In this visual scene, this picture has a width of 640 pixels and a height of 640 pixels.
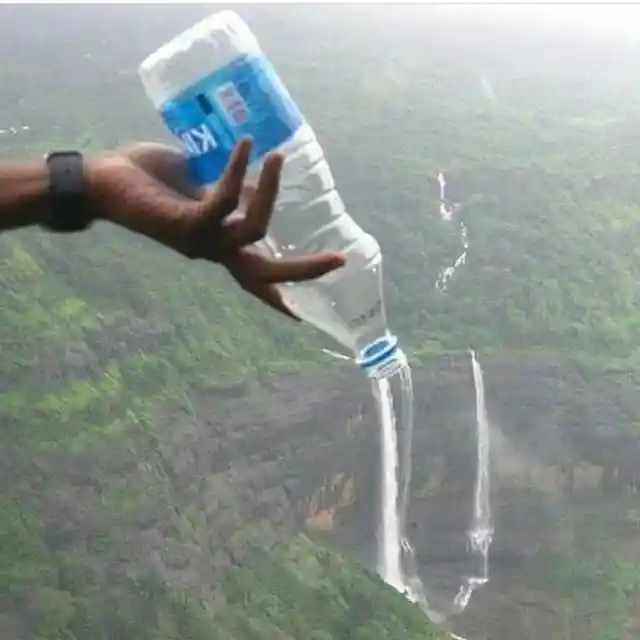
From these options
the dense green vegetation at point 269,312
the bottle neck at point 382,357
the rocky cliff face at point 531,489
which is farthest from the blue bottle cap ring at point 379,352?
the rocky cliff face at point 531,489

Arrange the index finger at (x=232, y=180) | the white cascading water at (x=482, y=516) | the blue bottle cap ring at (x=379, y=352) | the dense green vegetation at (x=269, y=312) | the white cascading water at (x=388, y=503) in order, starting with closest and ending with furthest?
1. the index finger at (x=232, y=180)
2. the blue bottle cap ring at (x=379, y=352)
3. the dense green vegetation at (x=269, y=312)
4. the white cascading water at (x=388, y=503)
5. the white cascading water at (x=482, y=516)

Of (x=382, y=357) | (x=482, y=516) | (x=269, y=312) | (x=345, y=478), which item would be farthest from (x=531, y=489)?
(x=382, y=357)

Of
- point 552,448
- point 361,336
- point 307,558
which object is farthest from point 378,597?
point 361,336

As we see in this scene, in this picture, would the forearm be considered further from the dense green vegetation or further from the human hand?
the dense green vegetation

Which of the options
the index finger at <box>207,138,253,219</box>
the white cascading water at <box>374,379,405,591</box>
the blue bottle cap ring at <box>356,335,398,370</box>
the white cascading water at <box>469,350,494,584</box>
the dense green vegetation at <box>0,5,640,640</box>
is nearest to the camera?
the index finger at <box>207,138,253,219</box>

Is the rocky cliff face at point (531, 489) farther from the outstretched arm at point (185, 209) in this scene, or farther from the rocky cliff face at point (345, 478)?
the outstretched arm at point (185, 209)

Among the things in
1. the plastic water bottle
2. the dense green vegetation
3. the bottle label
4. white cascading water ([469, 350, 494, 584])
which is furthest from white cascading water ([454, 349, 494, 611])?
the bottle label
